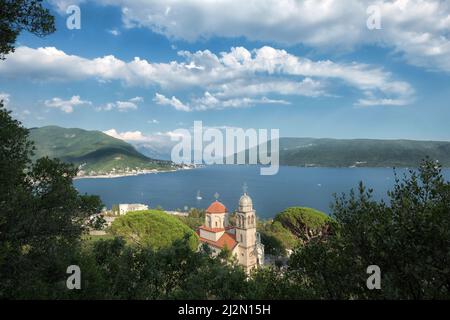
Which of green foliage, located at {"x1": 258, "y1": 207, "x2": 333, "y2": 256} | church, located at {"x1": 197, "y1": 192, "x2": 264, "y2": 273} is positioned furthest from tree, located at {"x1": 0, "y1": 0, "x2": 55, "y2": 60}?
green foliage, located at {"x1": 258, "y1": 207, "x2": 333, "y2": 256}

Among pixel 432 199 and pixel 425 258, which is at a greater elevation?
pixel 432 199

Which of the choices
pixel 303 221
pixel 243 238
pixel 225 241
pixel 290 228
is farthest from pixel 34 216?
pixel 290 228

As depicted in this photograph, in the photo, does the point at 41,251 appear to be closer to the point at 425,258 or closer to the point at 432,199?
the point at 425,258

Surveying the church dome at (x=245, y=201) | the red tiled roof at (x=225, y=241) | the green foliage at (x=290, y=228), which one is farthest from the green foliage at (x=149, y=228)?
the green foliage at (x=290, y=228)

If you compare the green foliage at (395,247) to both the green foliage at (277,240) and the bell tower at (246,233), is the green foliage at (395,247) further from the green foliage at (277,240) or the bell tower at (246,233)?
the green foliage at (277,240)

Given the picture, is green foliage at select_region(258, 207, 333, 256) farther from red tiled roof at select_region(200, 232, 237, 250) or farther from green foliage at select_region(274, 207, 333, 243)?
red tiled roof at select_region(200, 232, 237, 250)

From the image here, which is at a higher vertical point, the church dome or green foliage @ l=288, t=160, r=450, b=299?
green foliage @ l=288, t=160, r=450, b=299

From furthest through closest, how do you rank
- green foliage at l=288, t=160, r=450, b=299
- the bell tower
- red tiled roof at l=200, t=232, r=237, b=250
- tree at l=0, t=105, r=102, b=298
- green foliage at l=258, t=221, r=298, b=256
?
green foliage at l=258, t=221, r=298, b=256
red tiled roof at l=200, t=232, r=237, b=250
the bell tower
tree at l=0, t=105, r=102, b=298
green foliage at l=288, t=160, r=450, b=299
